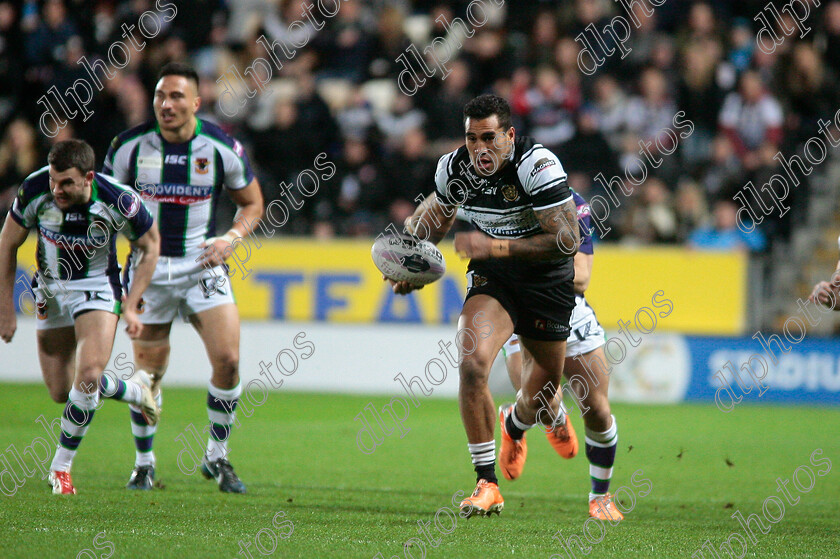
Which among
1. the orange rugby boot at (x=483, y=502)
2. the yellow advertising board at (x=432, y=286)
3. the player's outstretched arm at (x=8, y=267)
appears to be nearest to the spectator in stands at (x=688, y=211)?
the yellow advertising board at (x=432, y=286)

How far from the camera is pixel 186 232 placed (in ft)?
24.7

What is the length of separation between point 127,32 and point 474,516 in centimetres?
1214

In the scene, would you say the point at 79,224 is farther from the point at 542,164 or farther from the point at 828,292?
the point at 828,292

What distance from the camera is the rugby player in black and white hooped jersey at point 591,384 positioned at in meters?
6.66

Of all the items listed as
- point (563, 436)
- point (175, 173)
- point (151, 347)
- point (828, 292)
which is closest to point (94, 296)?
point (151, 347)

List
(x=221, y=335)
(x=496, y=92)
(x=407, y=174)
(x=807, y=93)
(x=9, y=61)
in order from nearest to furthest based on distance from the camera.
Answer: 1. (x=221, y=335)
2. (x=407, y=174)
3. (x=807, y=93)
4. (x=496, y=92)
5. (x=9, y=61)

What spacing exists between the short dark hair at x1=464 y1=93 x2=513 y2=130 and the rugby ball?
821mm

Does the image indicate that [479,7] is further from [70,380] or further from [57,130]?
[70,380]

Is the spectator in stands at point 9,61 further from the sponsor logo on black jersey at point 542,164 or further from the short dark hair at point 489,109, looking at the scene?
the sponsor logo on black jersey at point 542,164

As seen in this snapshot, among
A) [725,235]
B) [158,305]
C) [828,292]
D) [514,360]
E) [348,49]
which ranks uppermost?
[828,292]

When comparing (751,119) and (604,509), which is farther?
(751,119)

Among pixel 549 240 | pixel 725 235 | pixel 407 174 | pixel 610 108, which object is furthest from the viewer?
pixel 610 108

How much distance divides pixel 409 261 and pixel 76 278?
2.28m

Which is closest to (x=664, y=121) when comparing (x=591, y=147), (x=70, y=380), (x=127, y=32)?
(x=591, y=147)
